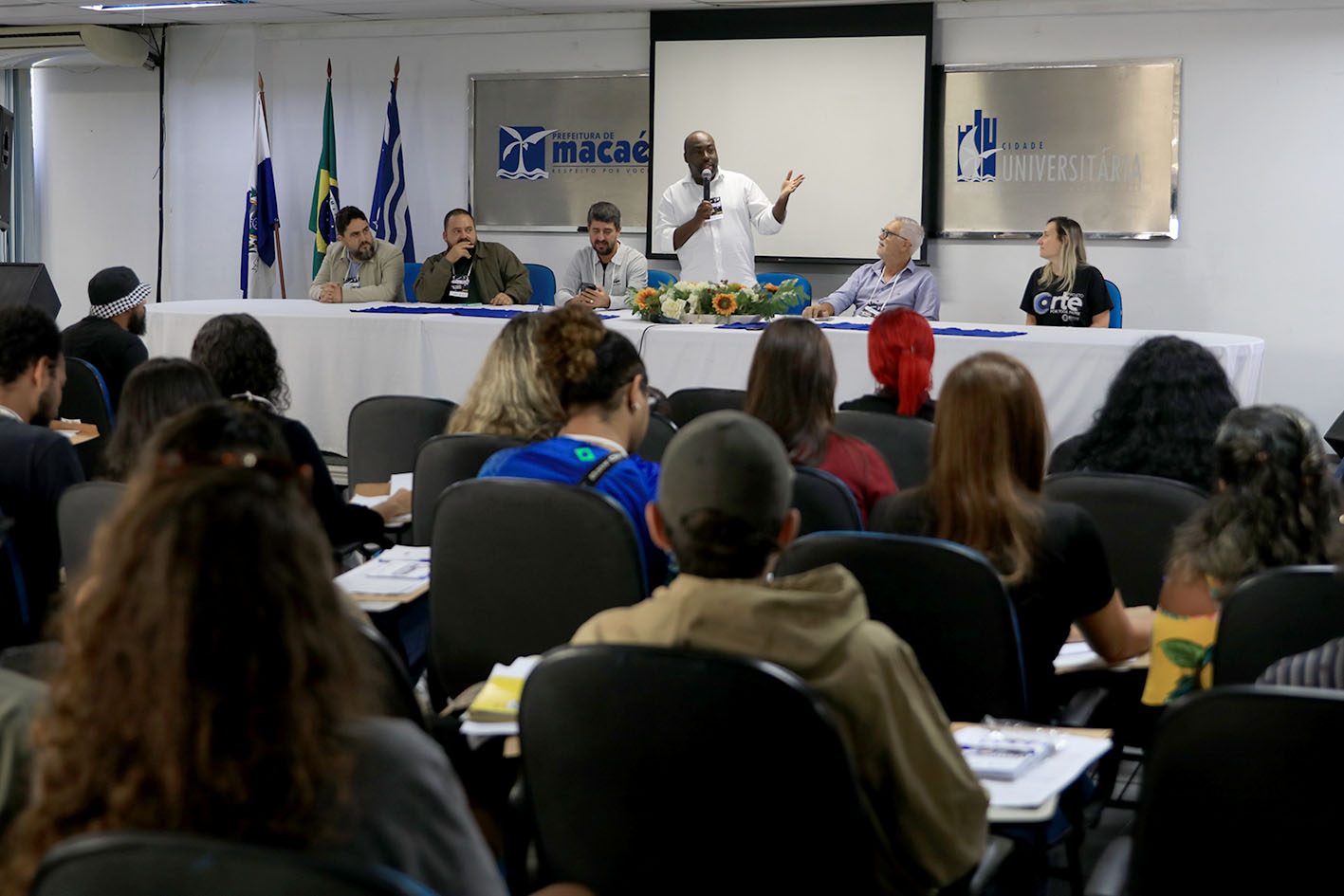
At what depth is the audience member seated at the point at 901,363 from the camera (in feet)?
13.7

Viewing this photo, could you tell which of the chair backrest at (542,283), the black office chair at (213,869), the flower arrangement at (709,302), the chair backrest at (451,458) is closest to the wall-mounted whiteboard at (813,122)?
the chair backrest at (542,283)

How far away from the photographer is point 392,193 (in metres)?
9.54

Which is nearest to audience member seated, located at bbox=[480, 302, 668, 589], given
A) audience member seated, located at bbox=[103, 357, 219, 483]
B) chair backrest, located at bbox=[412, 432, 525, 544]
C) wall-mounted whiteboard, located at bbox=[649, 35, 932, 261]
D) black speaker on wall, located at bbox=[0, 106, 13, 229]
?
chair backrest, located at bbox=[412, 432, 525, 544]

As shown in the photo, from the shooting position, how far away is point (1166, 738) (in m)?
1.56

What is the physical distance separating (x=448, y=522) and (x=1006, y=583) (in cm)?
109

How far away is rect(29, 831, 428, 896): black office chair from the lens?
3.29 ft

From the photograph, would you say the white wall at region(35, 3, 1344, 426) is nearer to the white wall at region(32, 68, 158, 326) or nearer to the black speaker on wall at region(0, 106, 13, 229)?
the white wall at region(32, 68, 158, 326)

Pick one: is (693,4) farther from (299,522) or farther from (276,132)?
(299,522)

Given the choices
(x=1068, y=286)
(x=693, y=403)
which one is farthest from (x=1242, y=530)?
(x=1068, y=286)

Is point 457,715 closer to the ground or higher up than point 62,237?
closer to the ground

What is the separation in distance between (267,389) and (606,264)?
4408mm

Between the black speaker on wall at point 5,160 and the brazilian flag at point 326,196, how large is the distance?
83.8 inches

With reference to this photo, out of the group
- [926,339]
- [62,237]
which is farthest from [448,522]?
[62,237]

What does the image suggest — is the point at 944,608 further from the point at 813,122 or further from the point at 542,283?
the point at 813,122
